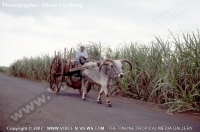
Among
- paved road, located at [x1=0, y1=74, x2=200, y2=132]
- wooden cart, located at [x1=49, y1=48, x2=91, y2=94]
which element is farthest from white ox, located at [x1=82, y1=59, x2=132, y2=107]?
paved road, located at [x1=0, y1=74, x2=200, y2=132]

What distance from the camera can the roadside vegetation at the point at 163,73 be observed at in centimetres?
614

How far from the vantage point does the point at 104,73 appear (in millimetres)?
7461

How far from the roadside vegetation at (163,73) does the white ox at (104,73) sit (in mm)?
1169

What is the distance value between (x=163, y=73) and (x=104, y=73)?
1.76 meters

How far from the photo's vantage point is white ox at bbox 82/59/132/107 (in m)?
6.88

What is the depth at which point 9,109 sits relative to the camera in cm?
601

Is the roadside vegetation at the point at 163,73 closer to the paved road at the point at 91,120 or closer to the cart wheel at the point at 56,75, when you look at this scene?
the paved road at the point at 91,120

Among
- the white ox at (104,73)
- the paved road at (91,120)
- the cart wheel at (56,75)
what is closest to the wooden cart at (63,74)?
the cart wheel at (56,75)

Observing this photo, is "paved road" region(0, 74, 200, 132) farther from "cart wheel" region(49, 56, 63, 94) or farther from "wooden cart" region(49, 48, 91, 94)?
"cart wheel" region(49, 56, 63, 94)

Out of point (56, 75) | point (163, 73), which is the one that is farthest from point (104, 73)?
point (56, 75)

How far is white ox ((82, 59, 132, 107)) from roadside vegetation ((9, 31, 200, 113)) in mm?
1169

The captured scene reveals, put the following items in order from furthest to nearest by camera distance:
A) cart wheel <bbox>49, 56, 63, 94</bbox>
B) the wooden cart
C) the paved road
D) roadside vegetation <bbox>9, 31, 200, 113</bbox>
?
cart wheel <bbox>49, 56, 63, 94</bbox>
the wooden cart
roadside vegetation <bbox>9, 31, 200, 113</bbox>
the paved road

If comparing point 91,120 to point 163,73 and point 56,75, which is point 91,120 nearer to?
point 163,73

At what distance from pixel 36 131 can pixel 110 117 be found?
5.91 ft
